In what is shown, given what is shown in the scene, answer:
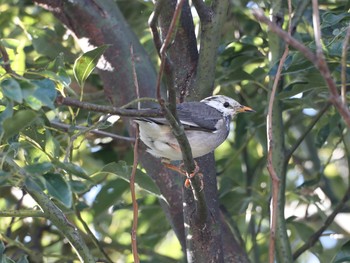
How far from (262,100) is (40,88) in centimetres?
326

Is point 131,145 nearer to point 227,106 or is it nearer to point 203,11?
point 227,106

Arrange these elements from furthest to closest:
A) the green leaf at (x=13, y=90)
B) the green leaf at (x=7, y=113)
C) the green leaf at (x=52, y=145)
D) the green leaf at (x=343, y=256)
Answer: the green leaf at (x=343, y=256) < the green leaf at (x=52, y=145) < the green leaf at (x=7, y=113) < the green leaf at (x=13, y=90)

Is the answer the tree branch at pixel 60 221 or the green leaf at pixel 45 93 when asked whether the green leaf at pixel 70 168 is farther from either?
the tree branch at pixel 60 221

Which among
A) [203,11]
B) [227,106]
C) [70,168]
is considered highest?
[203,11]

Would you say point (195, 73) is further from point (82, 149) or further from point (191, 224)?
point (82, 149)

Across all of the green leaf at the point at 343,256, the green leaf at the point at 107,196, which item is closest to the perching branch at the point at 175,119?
the green leaf at the point at 343,256

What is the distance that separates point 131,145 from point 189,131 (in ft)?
2.78

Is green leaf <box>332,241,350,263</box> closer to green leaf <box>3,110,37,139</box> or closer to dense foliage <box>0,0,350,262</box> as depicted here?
dense foliage <box>0,0,350,262</box>

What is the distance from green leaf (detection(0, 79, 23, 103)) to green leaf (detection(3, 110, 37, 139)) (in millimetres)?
193

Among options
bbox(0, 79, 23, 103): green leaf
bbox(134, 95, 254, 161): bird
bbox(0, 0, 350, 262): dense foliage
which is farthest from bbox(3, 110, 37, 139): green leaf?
bbox(134, 95, 254, 161): bird

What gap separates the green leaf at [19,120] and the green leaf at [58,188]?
24cm

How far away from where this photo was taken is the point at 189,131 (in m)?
4.82

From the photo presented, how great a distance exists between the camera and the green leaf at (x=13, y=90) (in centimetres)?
290

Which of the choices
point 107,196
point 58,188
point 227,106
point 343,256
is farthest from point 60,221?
point 227,106
